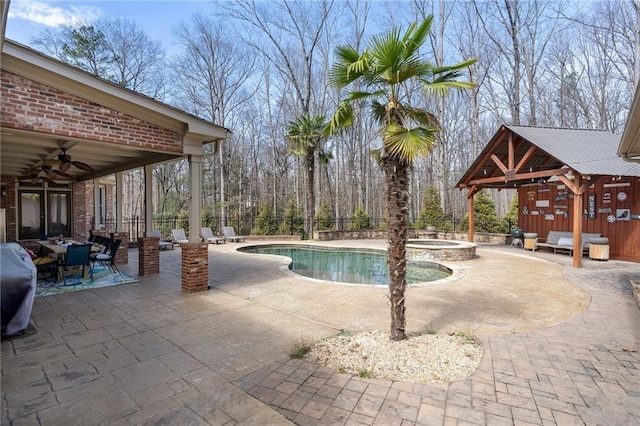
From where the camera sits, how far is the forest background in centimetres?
1675

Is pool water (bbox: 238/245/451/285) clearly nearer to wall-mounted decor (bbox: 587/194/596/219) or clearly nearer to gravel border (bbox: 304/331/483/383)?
gravel border (bbox: 304/331/483/383)

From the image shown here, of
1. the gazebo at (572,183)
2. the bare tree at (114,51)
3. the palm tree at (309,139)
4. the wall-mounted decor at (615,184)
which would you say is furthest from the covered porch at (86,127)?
the wall-mounted decor at (615,184)

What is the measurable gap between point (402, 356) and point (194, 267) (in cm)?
428

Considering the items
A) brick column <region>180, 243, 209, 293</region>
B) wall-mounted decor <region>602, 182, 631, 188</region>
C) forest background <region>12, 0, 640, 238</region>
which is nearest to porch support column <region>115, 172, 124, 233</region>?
brick column <region>180, 243, 209, 293</region>

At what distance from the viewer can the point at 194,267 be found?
20.1ft

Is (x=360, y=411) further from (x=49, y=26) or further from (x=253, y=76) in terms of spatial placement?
(x=253, y=76)

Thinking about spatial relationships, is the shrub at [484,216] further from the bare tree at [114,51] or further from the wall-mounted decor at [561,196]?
the bare tree at [114,51]

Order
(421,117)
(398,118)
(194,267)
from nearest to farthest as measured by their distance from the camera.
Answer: (398,118) → (421,117) → (194,267)

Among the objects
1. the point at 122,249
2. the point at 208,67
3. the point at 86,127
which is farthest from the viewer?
the point at 208,67

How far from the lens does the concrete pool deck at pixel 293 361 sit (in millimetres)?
2531

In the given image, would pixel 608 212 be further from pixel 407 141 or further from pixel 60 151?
pixel 60 151

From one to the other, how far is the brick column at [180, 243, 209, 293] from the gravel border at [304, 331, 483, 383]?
3.37 m

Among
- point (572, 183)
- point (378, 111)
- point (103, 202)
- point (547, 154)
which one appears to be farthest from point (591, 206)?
point (103, 202)

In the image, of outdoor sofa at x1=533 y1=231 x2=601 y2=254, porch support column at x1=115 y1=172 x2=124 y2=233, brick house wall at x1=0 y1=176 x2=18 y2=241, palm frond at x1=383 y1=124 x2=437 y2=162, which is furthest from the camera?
outdoor sofa at x1=533 y1=231 x2=601 y2=254
